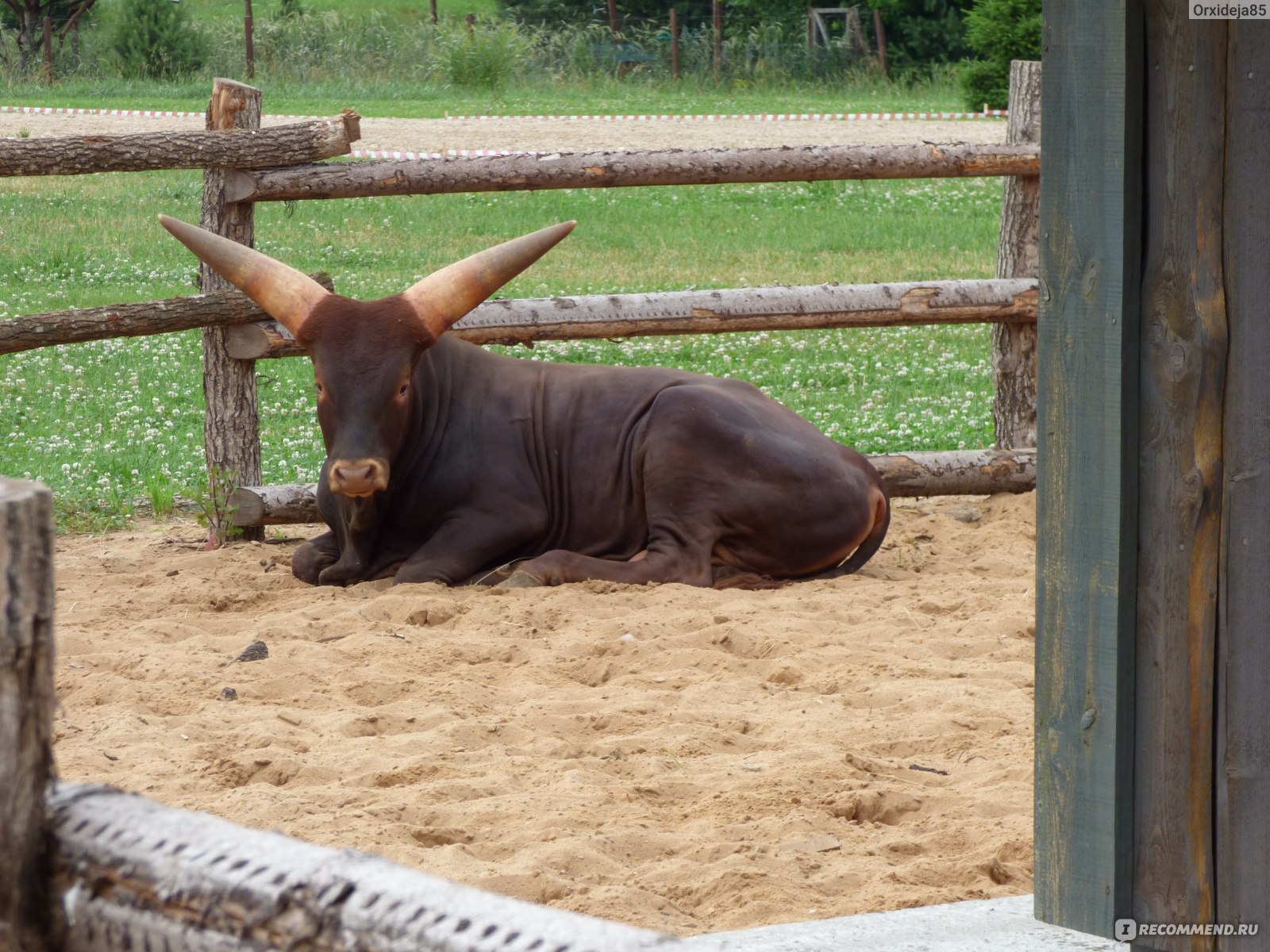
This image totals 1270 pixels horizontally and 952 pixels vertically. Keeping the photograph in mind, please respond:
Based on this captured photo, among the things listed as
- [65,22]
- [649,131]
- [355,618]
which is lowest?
[355,618]

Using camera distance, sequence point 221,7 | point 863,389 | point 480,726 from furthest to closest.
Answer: point 221,7 < point 863,389 < point 480,726

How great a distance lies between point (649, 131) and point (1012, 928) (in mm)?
20378

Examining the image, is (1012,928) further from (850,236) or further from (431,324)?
(850,236)

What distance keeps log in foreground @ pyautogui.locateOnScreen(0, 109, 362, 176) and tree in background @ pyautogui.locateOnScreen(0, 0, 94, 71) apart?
85.8ft

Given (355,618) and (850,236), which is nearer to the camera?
(355,618)

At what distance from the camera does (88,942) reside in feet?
4.34

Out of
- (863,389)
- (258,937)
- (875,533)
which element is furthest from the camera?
(863,389)

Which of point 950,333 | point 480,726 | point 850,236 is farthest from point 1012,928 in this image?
point 850,236

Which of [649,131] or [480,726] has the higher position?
[649,131]

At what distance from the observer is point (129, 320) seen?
617 cm

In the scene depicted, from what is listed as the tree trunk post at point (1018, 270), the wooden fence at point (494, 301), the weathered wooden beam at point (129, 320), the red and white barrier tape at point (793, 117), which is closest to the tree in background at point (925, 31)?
the red and white barrier tape at point (793, 117)

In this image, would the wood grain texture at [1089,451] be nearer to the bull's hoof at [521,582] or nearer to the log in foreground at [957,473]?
the bull's hoof at [521,582]

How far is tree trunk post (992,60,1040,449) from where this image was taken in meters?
7.17

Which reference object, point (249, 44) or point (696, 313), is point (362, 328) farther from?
point (249, 44)
